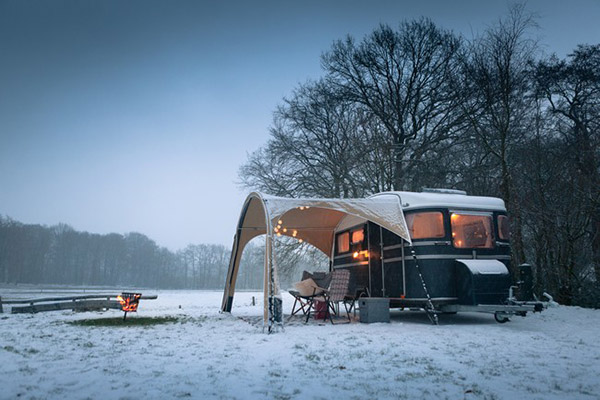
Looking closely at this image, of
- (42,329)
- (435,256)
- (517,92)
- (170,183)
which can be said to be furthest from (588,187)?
(170,183)

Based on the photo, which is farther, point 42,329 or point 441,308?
point 441,308

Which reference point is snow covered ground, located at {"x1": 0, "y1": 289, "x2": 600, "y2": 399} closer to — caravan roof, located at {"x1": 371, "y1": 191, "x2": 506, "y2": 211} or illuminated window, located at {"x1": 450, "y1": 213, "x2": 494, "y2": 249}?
illuminated window, located at {"x1": 450, "y1": 213, "x2": 494, "y2": 249}

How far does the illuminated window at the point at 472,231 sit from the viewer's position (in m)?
8.12

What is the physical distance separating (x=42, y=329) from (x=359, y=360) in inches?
249

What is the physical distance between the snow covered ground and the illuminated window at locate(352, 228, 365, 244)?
3.36 metres

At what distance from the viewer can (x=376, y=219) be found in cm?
815

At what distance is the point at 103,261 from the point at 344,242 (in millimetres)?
65091

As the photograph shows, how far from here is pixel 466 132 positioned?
14.8m

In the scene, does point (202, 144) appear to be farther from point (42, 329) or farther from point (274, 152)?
point (42, 329)

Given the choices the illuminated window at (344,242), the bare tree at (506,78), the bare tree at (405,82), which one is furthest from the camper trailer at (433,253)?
the bare tree at (405,82)

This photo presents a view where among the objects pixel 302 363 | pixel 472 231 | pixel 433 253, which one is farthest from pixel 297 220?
pixel 302 363

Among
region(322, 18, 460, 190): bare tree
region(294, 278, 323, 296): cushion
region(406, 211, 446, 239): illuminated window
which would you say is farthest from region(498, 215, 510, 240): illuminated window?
region(322, 18, 460, 190): bare tree

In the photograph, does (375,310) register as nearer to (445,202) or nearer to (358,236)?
(358,236)

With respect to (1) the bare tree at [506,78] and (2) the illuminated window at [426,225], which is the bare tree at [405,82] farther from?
(2) the illuminated window at [426,225]
